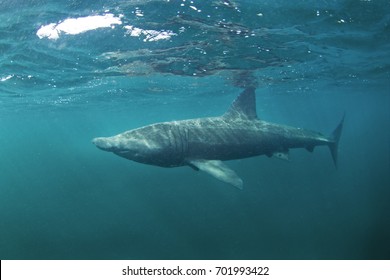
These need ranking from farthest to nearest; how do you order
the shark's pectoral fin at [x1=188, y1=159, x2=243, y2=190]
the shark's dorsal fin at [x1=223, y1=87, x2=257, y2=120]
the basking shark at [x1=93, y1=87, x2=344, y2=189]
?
the shark's dorsal fin at [x1=223, y1=87, x2=257, y2=120] < the basking shark at [x1=93, y1=87, x2=344, y2=189] < the shark's pectoral fin at [x1=188, y1=159, x2=243, y2=190]

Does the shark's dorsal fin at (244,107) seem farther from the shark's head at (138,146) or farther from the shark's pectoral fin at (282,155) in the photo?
the shark's head at (138,146)

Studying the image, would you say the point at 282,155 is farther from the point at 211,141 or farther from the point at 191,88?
the point at 191,88

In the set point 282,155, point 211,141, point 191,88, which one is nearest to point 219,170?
point 211,141

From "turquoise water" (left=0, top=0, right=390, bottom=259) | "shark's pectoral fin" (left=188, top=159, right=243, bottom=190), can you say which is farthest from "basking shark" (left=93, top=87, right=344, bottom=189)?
"turquoise water" (left=0, top=0, right=390, bottom=259)

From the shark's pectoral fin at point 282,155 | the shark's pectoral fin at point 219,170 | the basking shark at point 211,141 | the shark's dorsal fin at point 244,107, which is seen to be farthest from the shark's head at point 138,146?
the shark's pectoral fin at point 282,155

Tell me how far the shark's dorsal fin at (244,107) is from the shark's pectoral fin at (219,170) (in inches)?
116

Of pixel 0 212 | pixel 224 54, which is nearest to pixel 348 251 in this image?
pixel 224 54

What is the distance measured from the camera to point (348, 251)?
16.2 metres

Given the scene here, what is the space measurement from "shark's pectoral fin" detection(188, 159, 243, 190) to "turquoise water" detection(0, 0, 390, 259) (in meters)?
5.27

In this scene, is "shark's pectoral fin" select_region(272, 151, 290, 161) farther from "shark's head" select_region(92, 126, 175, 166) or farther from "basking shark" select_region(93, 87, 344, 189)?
"shark's head" select_region(92, 126, 175, 166)

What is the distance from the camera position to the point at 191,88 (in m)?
29.7

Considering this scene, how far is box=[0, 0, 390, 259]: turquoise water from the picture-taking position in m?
11.5

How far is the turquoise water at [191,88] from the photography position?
1155cm

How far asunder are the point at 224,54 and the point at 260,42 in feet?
8.45
